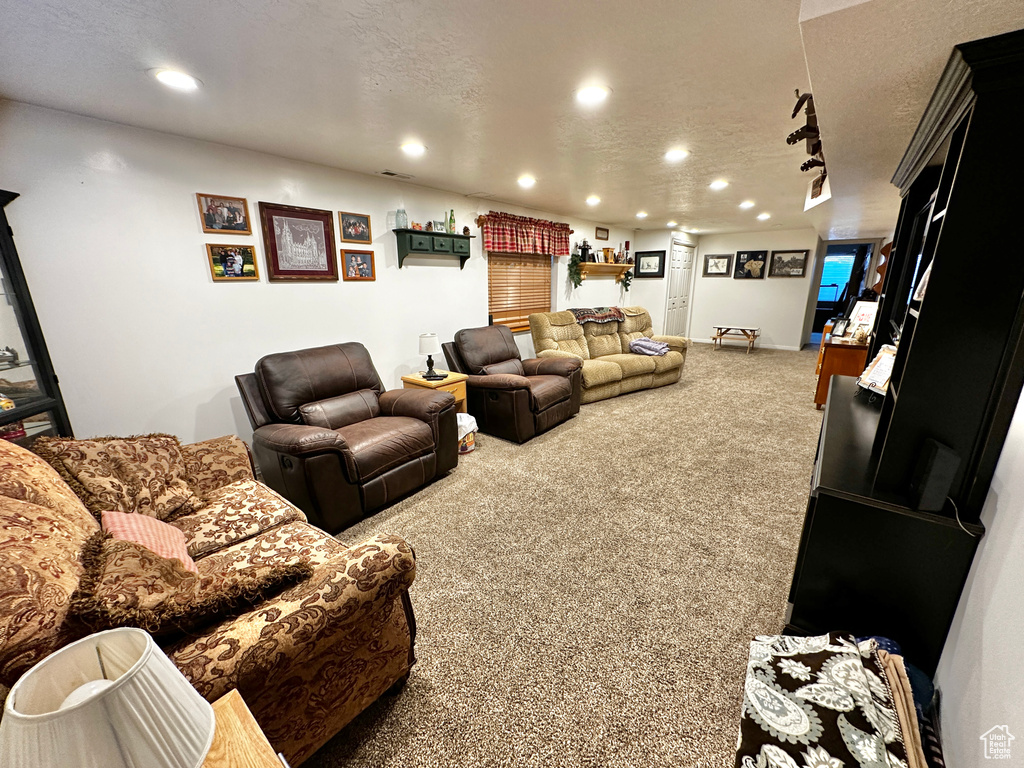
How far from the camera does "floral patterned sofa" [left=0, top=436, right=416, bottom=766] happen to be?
29.2 inches

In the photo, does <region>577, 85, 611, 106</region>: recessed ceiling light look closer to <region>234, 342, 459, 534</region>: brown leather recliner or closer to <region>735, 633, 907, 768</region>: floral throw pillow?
<region>234, 342, 459, 534</region>: brown leather recliner

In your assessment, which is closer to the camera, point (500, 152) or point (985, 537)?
point (985, 537)

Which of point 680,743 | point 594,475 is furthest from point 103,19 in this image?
point 594,475

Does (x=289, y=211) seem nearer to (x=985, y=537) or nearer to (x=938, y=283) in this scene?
(x=938, y=283)

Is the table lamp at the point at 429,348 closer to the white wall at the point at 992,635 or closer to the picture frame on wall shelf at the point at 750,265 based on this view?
the white wall at the point at 992,635

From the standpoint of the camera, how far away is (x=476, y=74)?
1654 mm

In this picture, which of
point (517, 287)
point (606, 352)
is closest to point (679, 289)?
point (606, 352)

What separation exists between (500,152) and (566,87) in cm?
100

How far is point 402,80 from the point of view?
169cm

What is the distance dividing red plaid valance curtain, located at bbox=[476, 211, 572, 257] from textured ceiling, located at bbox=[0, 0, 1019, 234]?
1.50m

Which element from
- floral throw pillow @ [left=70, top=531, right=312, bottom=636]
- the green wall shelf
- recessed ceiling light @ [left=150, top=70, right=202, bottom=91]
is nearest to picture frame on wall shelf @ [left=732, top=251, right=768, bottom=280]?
the green wall shelf

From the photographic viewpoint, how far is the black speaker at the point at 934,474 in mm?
1145

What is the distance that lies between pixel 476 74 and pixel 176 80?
1273mm

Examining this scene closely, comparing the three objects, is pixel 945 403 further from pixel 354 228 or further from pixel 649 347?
pixel 649 347
